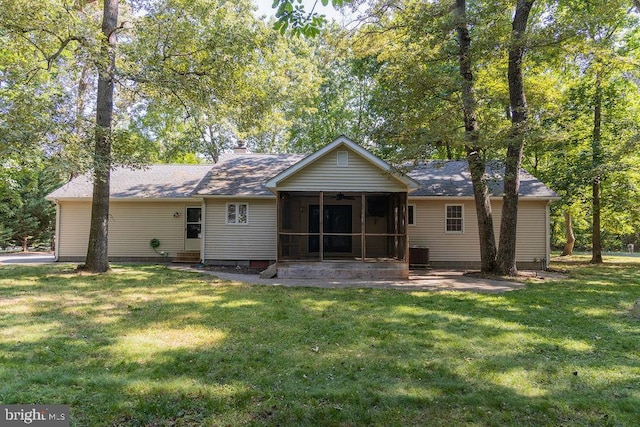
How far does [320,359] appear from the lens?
4547 millimetres

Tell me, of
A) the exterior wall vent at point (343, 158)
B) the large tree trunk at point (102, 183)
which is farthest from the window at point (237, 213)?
the exterior wall vent at point (343, 158)

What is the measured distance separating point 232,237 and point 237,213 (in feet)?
3.17

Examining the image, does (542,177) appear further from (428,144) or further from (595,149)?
(428,144)

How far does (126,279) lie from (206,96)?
6280mm

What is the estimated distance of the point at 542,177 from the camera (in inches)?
729

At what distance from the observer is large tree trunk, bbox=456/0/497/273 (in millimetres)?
11500

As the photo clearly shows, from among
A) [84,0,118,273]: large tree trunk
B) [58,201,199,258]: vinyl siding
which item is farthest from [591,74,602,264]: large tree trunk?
[84,0,118,273]: large tree trunk

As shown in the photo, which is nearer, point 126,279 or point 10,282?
point 10,282

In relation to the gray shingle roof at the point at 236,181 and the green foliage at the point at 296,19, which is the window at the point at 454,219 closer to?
the gray shingle roof at the point at 236,181

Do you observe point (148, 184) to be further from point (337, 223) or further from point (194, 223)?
point (337, 223)

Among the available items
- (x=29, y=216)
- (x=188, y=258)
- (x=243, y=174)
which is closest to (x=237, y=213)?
(x=243, y=174)

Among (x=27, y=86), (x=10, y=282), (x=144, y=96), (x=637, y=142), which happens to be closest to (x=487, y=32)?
(x=637, y=142)

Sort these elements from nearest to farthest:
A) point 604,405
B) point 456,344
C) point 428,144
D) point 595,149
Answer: point 604,405 < point 456,344 < point 428,144 < point 595,149

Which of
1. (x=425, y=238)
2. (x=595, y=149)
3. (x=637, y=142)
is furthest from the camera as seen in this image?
(x=595, y=149)
